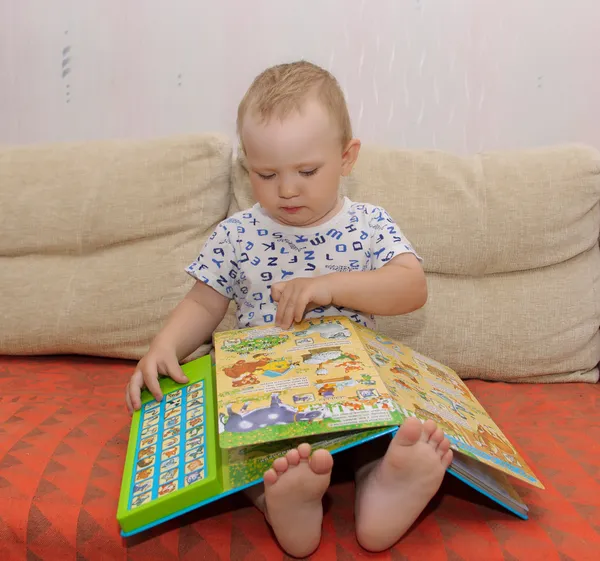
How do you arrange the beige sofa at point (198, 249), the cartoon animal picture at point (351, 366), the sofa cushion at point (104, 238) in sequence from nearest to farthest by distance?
the cartoon animal picture at point (351, 366) → the beige sofa at point (198, 249) → the sofa cushion at point (104, 238)

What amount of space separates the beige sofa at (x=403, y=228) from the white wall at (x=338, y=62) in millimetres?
270

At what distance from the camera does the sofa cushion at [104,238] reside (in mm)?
1376

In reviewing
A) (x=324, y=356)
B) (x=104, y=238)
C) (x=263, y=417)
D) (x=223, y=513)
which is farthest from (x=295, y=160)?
(x=104, y=238)

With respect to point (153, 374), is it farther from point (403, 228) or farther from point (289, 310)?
point (403, 228)

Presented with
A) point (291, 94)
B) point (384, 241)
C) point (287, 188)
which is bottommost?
point (384, 241)

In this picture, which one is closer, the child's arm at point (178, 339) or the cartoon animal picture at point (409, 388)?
the cartoon animal picture at point (409, 388)

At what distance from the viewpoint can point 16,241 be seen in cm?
143

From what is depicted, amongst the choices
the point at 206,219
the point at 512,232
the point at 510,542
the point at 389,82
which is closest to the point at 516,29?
the point at 389,82

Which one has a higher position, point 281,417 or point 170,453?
point 281,417

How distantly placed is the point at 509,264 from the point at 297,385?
69cm

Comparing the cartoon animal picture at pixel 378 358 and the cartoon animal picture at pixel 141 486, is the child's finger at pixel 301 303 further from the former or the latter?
the cartoon animal picture at pixel 141 486

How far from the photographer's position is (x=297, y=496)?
0.75 m

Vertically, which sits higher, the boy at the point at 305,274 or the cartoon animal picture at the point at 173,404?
the boy at the point at 305,274

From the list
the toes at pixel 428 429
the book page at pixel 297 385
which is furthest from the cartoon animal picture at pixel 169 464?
the toes at pixel 428 429
